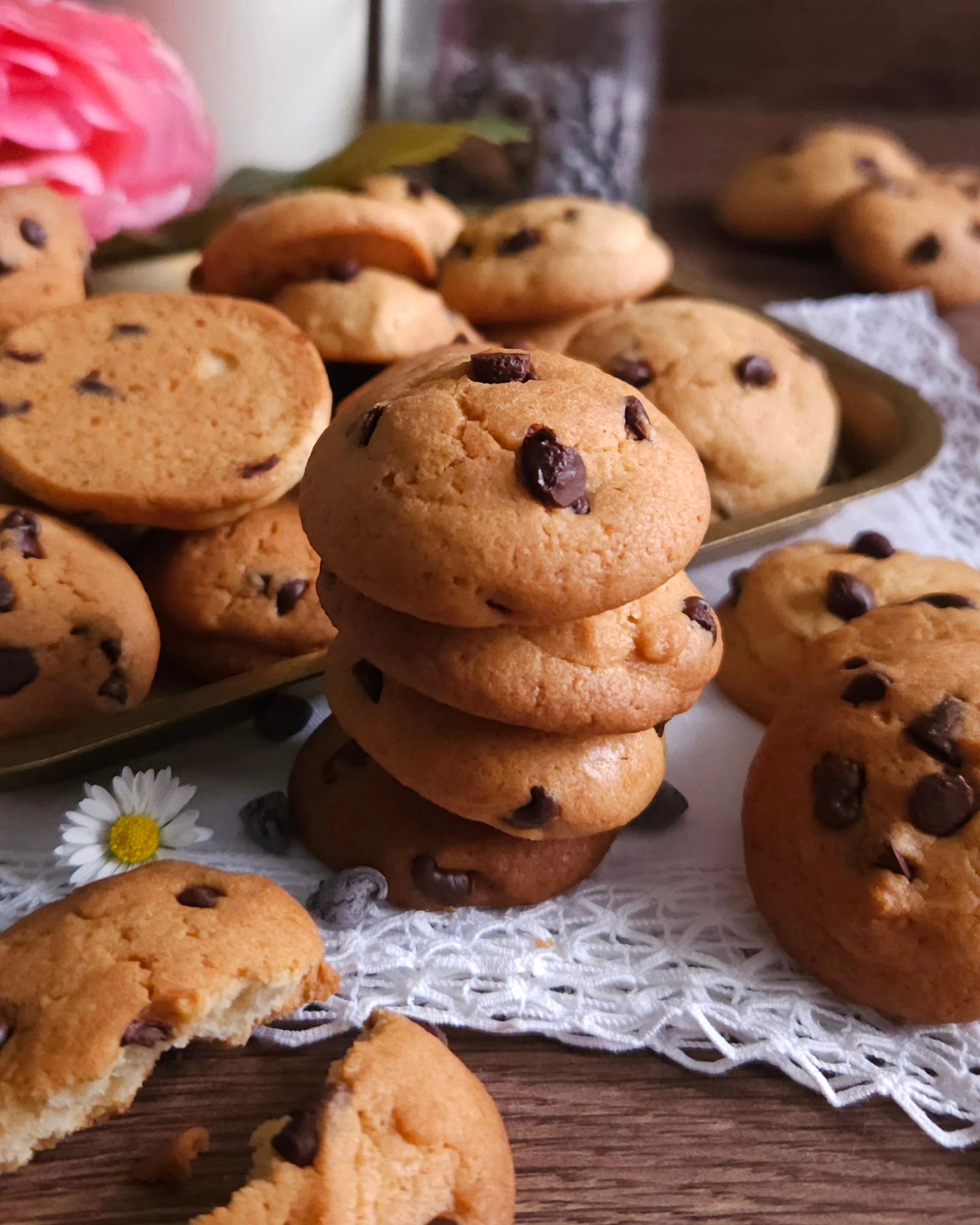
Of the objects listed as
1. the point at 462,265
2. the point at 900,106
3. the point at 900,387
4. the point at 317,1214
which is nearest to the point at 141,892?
the point at 317,1214

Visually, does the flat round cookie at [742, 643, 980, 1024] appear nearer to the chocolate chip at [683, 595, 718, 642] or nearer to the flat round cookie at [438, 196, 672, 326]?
the chocolate chip at [683, 595, 718, 642]

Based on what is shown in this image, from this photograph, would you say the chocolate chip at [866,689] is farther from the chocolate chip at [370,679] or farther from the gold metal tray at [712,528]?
the chocolate chip at [370,679]

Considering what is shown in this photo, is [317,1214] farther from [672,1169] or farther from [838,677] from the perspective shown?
[838,677]

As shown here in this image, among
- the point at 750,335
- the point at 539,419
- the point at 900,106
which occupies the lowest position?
the point at 900,106

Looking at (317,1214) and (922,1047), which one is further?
(922,1047)

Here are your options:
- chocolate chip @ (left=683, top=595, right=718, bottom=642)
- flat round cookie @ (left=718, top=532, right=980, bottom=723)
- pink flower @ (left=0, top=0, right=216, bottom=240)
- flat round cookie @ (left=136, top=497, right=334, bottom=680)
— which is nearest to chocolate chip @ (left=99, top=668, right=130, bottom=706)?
flat round cookie @ (left=136, top=497, right=334, bottom=680)

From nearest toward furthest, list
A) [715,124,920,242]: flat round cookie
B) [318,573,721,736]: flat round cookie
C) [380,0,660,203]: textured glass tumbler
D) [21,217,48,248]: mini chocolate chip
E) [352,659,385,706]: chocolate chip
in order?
[318,573,721,736]: flat round cookie → [352,659,385,706]: chocolate chip → [21,217,48,248]: mini chocolate chip → [380,0,660,203]: textured glass tumbler → [715,124,920,242]: flat round cookie

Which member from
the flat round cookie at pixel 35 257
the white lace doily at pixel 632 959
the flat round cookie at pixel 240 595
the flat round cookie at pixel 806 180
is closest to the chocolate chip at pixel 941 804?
the white lace doily at pixel 632 959
